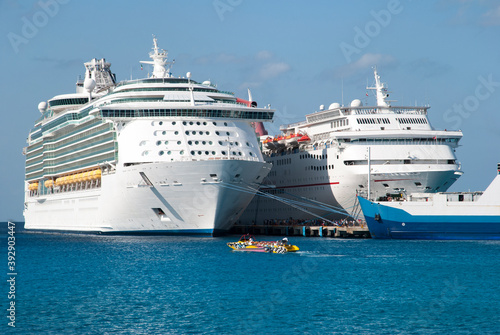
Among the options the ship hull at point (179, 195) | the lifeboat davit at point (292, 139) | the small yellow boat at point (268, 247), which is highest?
the lifeboat davit at point (292, 139)

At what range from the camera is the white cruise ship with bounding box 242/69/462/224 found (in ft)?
218

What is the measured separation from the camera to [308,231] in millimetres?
71000

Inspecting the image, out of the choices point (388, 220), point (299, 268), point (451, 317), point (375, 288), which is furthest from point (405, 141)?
point (451, 317)

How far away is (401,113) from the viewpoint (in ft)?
238

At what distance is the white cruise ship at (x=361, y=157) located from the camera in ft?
218

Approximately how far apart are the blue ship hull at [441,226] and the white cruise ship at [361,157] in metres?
6.04

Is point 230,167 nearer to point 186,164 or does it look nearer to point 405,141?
point 186,164

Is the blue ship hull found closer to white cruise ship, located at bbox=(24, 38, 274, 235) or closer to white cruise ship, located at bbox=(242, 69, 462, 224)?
white cruise ship, located at bbox=(242, 69, 462, 224)

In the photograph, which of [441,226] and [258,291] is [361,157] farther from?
[258,291]

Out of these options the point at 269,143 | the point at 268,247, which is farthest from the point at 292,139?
the point at 268,247

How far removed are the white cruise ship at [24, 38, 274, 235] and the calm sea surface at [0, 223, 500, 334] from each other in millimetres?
4817

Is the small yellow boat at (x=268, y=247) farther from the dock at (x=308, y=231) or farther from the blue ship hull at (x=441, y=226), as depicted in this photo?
the dock at (x=308, y=231)

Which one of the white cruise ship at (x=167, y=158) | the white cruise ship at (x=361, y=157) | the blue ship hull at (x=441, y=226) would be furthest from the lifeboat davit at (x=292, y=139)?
the blue ship hull at (x=441, y=226)

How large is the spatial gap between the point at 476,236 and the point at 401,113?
19592 millimetres
